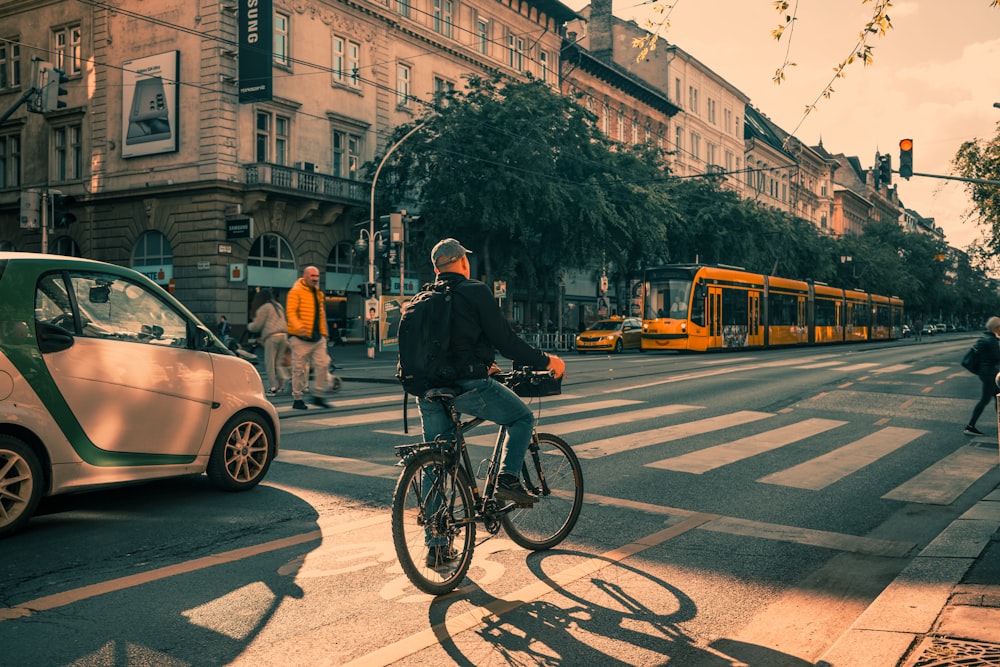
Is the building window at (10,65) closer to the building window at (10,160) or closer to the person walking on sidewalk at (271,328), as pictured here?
the building window at (10,160)

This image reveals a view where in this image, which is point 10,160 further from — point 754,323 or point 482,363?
point 482,363

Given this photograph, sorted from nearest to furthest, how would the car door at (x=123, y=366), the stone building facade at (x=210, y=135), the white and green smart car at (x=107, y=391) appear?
the white and green smart car at (x=107, y=391), the car door at (x=123, y=366), the stone building facade at (x=210, y=135)

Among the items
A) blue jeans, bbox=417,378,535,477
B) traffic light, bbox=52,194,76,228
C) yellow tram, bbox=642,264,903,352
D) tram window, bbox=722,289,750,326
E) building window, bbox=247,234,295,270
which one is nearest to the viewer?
blue jeans, bbox=417,378,535,477

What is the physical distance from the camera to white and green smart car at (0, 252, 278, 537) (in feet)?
17.7

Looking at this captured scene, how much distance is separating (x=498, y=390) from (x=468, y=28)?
40.4 metres

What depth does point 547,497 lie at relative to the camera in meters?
5.34

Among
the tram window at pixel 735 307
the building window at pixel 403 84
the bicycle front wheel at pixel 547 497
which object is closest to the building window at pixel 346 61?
the building window at pixel 403 84

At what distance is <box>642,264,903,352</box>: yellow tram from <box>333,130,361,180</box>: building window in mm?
11953

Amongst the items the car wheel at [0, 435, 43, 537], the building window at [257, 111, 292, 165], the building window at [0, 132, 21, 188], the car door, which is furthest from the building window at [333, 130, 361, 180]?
the car wheel at [0, 435, 43, 537]

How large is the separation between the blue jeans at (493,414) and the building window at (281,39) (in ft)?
99.1

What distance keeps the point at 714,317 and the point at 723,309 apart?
0.70 metres

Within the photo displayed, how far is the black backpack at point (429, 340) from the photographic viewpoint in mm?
4566

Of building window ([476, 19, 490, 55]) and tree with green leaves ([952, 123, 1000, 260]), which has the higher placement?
building window ([476, 19, 490, 55])

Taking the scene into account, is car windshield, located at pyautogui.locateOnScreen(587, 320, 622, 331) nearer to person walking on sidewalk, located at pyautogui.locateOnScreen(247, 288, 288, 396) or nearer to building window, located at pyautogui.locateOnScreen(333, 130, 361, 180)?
building window, located at pyautogui.locateOnScreen(333, 130, 361, 180)
